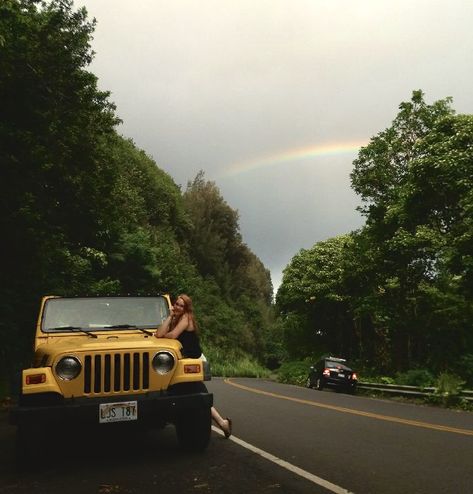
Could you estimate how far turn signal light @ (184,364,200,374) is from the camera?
6.35 meters

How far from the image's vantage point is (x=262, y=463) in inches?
245

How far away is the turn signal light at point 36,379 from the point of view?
19.6ft

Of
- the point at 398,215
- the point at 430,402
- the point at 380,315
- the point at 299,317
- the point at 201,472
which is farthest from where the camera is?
the point at 299,317

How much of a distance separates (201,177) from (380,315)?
4520cm

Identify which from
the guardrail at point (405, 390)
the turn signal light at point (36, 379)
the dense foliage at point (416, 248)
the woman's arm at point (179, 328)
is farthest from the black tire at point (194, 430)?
the dense foliage at point (416, 248)

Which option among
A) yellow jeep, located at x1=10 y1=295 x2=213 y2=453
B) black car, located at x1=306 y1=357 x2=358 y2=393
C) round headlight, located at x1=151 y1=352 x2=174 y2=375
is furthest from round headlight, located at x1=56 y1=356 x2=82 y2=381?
black car, located at x1=306 y1=357 x2=358 y2=393

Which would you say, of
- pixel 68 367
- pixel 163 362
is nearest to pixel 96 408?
pixel 68 367

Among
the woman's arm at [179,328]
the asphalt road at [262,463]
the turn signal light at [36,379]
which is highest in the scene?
the woman's arm at [179,328]

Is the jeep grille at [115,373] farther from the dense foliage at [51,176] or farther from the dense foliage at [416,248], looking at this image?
the dense foliage at [416,248]

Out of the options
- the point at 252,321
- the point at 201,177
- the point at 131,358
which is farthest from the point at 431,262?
the point at 201,177

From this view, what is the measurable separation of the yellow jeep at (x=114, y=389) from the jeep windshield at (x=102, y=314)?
92cm

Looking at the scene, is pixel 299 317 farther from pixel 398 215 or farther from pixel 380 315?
pixel 398 215

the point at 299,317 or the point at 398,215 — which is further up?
the point at 398,215

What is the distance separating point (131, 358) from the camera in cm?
615
